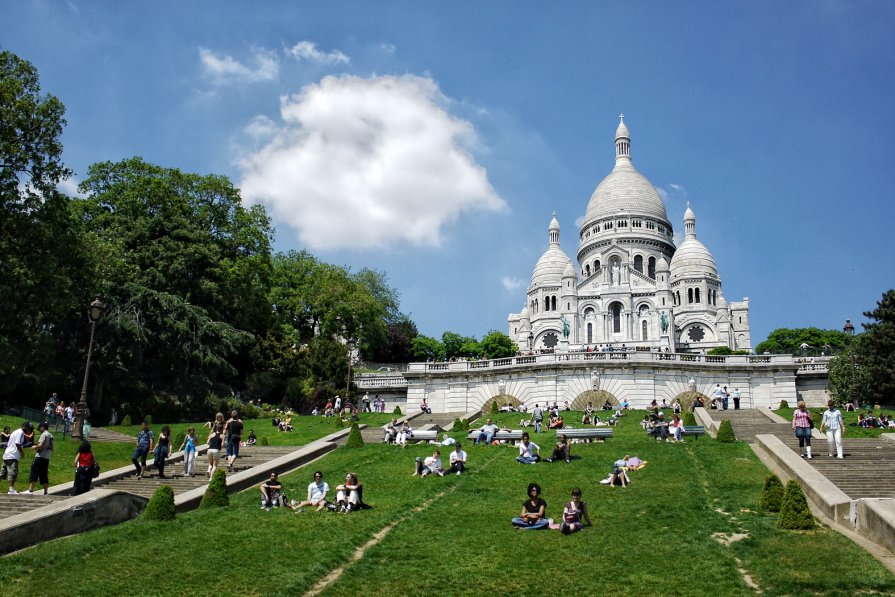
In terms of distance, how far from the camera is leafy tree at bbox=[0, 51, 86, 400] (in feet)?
100

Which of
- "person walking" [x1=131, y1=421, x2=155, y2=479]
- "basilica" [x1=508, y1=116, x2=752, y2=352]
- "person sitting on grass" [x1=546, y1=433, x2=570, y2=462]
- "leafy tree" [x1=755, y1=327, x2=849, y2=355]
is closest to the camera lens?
"person walking" [x1=131, y1=421, x2=155, y2=479]

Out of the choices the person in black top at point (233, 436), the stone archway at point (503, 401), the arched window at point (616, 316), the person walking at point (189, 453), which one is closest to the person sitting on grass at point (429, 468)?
the person in black top at point (233, 436)

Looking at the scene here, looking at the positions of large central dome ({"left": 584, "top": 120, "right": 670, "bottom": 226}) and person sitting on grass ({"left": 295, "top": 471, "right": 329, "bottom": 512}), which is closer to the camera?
person sitting on grass ({"left": 295, "top": 471, "right": 329, "bottom": 512})

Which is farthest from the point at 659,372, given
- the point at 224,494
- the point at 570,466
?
the point at 224,494

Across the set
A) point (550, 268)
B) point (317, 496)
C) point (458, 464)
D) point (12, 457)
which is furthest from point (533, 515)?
point (550, 268)

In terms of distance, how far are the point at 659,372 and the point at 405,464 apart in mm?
25522

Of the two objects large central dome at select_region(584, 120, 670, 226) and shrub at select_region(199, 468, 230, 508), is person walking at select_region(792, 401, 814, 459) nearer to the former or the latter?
shrub at select_region(199, 468, 230, 508)

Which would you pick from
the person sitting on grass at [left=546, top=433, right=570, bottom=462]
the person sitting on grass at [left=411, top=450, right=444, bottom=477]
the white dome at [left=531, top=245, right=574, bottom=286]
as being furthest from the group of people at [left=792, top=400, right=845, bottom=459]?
the white dome at [left=531, top=245, right=574, bottom=286]

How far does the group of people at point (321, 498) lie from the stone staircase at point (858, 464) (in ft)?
32.4

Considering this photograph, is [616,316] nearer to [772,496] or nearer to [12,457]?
[772,496]

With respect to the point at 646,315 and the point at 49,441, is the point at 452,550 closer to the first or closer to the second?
the point at 49,441

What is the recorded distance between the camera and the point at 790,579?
1139 cm

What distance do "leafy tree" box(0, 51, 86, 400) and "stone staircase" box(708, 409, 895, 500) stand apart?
25.6m

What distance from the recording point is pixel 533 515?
50.0 feet
